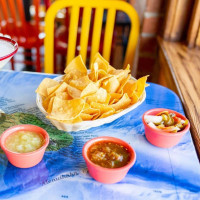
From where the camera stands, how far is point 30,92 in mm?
1252

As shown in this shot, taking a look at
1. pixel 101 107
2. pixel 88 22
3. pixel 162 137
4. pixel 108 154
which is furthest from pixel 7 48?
pixel 88 22

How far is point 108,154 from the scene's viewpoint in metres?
0.79

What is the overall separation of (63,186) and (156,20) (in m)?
1.56

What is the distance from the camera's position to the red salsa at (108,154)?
2.50 feet

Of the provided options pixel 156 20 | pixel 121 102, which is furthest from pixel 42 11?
pixel 121 102

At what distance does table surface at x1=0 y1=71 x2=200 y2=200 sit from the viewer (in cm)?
74

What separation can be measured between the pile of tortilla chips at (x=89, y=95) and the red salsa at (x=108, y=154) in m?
0.13

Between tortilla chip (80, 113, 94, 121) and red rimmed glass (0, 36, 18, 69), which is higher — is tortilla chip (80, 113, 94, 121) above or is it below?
below

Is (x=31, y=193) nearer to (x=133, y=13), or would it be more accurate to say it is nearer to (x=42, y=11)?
(x=133, y=13)

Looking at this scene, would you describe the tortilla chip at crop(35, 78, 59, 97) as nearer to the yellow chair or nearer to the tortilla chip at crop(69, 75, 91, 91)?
the tortilla chip at crop(69, 75, 91, 91)

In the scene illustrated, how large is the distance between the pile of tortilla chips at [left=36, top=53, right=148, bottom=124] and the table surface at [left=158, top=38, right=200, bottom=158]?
0.89 feet

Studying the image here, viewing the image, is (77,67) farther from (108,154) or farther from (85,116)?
(108,154)

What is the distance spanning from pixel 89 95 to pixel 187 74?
0.74m

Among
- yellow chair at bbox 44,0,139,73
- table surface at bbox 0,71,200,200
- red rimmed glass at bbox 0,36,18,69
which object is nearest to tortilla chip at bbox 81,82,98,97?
table surface at bbox 0,71,200,200
